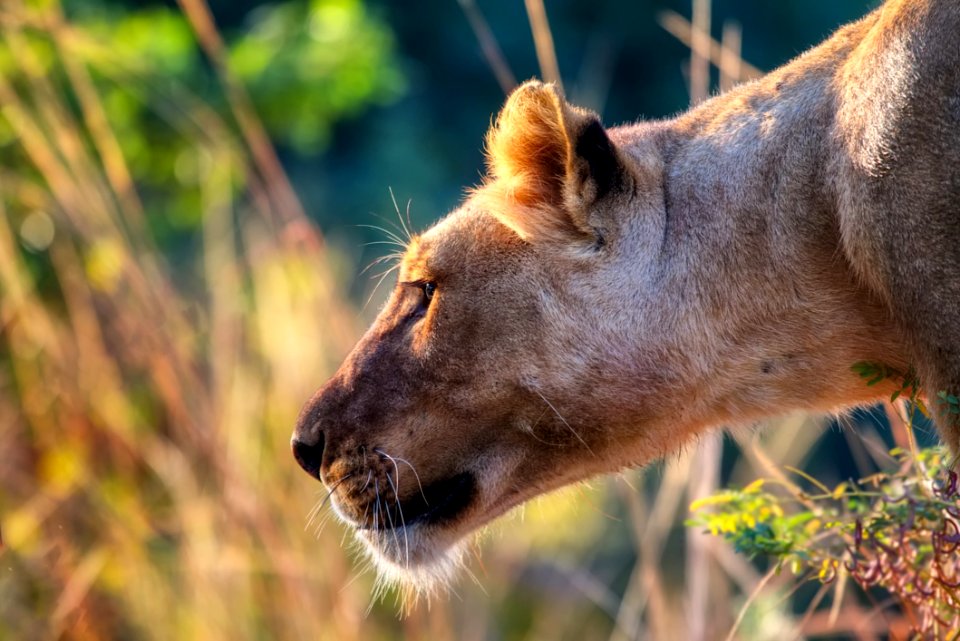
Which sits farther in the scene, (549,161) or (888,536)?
(549,161)

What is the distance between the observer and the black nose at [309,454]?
9.71 ft

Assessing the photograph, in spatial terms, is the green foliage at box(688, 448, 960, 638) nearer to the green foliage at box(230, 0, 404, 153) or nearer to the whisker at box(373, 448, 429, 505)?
the whisker at box(373, 448, 429, 505)

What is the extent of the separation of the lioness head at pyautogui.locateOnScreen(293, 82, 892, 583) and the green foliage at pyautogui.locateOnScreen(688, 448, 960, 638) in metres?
0.24

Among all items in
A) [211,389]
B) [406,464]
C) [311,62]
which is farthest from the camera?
[311,62]

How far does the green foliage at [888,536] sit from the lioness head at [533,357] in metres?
0.24

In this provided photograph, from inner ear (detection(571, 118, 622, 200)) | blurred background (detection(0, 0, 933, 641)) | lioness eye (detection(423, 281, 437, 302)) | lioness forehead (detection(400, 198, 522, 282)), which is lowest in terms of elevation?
blurred background (detection(0, 0, 933, 641))

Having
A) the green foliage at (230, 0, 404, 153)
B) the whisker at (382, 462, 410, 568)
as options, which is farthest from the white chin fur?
the green foliage at (230, 0, 404, 153)

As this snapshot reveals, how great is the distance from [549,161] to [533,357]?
0.42 metres

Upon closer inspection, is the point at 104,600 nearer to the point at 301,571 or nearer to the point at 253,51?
the point at 301,571

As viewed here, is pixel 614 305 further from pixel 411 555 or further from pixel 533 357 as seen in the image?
pixel 411 555

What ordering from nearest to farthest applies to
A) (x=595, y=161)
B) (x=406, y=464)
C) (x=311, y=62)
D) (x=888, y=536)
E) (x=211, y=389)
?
(x=888, y=536)
(x=595, y=161)
(x=406, y=464)
(x=211, y=389)
(x=311, y=62)

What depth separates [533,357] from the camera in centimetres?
272

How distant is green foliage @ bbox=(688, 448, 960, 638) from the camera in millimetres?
2277

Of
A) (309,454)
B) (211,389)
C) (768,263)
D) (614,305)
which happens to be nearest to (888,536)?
(768,263)
